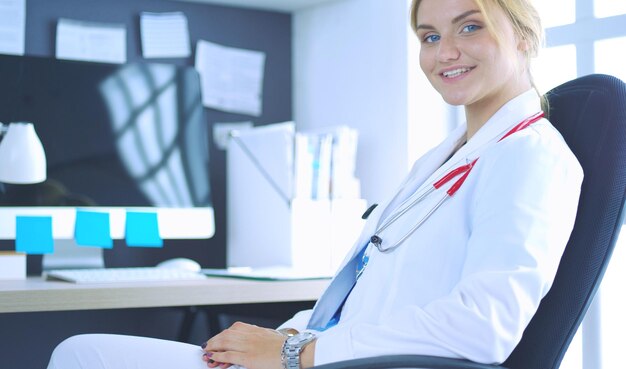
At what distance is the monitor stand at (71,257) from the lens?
2.11 metres

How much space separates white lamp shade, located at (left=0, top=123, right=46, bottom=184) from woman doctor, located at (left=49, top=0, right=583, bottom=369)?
656 millimetres

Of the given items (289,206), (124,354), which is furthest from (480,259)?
(289,206)

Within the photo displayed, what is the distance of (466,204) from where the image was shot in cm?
127

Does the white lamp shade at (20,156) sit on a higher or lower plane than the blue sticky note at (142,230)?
higher

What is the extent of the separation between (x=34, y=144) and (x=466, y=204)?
1152 mm

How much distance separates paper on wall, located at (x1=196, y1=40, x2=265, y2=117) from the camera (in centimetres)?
257

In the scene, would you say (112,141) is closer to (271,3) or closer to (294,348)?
(271,3)

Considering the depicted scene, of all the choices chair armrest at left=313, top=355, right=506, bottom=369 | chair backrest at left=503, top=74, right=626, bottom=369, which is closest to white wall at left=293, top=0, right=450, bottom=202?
chair backrest at left=503, top=74, right=626, bottom=369

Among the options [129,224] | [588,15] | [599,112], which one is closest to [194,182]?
[129,224]

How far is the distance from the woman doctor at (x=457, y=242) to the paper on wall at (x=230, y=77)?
3.73 feet

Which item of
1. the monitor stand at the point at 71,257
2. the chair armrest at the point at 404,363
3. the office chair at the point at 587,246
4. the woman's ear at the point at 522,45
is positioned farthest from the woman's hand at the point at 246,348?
the monitor stand at the point at 71,257

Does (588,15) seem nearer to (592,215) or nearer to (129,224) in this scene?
(592,215)

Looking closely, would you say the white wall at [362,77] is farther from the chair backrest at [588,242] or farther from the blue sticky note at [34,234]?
the chair backrest at [588,242]

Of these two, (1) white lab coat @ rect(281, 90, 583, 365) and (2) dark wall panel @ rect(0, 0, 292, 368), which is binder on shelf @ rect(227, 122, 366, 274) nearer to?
(2) dark wall panel @ rect(0, 0, 292, 368)
